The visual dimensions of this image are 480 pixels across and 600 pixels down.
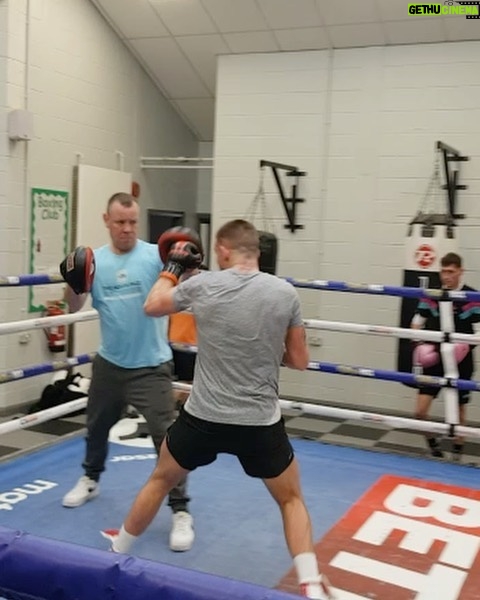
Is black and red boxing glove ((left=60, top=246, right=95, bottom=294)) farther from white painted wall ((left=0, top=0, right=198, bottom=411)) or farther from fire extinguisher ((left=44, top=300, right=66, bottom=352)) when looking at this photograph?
fire extinguisher ((left=44, top=300, right=66, bottom=352))

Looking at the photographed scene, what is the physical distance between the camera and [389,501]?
3.51 metres

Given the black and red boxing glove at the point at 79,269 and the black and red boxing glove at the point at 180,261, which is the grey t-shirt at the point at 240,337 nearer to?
the black and red boxing glove at the point at 180,261

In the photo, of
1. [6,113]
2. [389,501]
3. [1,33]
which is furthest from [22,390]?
[389,501]

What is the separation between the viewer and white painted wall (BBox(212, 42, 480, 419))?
547 cm

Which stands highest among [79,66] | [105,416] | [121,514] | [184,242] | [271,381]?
[79,66]

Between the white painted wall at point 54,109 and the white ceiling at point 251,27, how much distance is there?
0.86 feet

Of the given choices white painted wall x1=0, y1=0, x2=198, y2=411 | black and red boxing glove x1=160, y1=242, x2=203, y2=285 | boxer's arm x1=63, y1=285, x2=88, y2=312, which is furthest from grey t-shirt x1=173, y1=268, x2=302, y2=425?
white painted wall x1=0, y1=0, x2=198, y2=411

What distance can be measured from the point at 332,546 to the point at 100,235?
3.87 m

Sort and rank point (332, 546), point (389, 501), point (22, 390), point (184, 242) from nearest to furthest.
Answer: point (184, 242) → point (332, 546) → point (389, 501) → point (22, 390)

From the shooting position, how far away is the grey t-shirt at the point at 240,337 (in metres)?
2.28

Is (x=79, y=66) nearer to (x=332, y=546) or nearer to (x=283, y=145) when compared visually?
(x=283, y=145)

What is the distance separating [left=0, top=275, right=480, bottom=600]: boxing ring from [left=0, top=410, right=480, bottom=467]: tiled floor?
0.73ft

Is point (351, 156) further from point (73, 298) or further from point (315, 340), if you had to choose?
point (73, 298)

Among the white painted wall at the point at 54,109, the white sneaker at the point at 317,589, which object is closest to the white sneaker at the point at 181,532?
the white sneaker at the point at 317,589
